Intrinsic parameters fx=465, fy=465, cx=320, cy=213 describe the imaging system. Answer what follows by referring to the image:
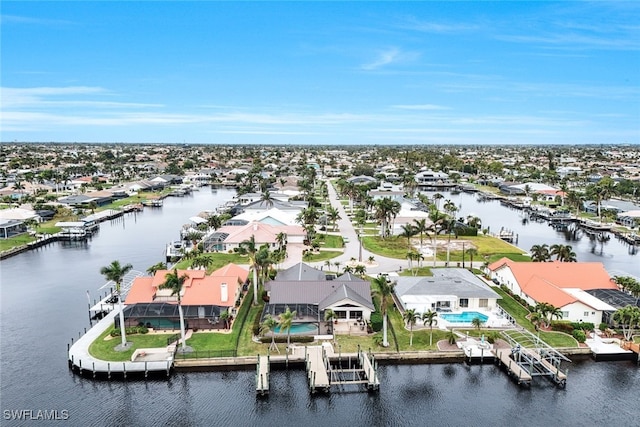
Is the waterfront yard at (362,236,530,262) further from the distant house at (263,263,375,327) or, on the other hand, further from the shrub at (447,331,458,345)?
the shrub at (447,331,458,345)

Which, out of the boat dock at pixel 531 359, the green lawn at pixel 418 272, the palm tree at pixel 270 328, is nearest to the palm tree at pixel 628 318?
the boat dock at pixel 531 359

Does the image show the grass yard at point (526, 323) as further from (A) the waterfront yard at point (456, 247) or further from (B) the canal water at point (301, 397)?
(A) the waterfront yard at point (456, 247)

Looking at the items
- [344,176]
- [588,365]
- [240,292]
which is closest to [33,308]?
[240,292]

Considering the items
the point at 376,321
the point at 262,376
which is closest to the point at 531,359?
the point at 376,321

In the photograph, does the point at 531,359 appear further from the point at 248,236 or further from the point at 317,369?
the point at 248,236

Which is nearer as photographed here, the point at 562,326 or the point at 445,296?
the point at 562,326
